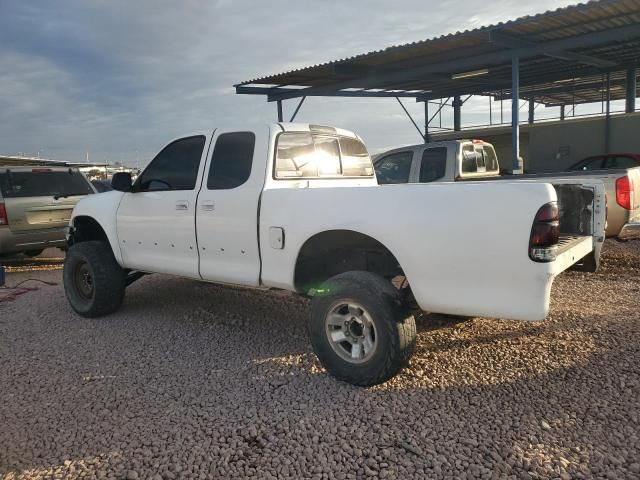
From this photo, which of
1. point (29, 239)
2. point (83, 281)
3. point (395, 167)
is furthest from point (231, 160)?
point (29, 239)

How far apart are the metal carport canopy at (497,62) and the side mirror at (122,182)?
8.88 meters

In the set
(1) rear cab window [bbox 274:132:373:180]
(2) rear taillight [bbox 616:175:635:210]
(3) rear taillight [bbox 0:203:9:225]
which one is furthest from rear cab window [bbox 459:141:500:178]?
(3) rear taillight [bbox 0:203:9:225]

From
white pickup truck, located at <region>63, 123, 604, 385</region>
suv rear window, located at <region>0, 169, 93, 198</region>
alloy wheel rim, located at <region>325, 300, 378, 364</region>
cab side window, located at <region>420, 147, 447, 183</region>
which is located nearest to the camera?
white pickup truck, located at <region>63, 123, 604, 385</region>

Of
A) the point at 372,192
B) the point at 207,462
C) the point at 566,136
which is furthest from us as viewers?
the point at 566,136

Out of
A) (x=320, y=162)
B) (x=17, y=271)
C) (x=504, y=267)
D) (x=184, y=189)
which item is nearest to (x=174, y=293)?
(x=184, y=189)

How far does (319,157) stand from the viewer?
4891 mm

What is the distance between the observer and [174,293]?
21.9 feet

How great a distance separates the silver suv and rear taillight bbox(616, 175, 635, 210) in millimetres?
8039

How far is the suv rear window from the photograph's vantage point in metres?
8.15

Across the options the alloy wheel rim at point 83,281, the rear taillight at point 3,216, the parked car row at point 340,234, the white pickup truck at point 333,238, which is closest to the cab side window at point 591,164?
the parked car row at point 340,234

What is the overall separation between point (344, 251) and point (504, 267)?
1424 mm

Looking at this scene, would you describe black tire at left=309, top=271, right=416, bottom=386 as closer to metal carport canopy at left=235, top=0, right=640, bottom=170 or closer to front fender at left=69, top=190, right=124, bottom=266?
front fender at left=69, top=190, right=124, bottom=266

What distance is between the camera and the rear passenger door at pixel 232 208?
4.21m

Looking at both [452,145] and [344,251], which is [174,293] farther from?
[452,145]
